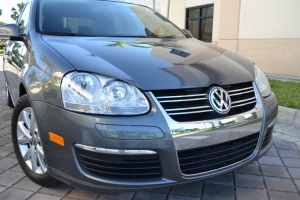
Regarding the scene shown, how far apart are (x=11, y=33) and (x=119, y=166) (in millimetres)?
1763

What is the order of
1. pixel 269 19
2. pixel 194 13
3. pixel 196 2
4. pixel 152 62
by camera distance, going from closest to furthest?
pixel 152 62 → pixel 269 19 → pixel 196 2 → pixel 194 13

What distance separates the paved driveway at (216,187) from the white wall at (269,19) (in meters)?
5.79

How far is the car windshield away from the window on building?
312 inches

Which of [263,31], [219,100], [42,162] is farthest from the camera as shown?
[263,31]

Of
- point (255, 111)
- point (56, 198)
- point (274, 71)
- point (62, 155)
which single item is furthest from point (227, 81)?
point (274, 71)

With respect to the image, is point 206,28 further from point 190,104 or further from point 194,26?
point 190,104

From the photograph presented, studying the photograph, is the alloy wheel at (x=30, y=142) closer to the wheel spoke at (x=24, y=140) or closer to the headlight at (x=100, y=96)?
the wheel spoke at (x=24, y=140)

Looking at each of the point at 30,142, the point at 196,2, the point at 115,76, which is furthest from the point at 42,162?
the point at 196,2

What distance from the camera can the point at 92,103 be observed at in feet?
5.57

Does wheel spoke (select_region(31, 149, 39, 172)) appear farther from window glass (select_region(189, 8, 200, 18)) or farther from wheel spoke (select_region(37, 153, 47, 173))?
window glass (select_region(189, 8, 200, 18))

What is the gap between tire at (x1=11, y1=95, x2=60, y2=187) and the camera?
2.14 metres

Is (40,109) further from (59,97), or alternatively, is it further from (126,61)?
(126,61)

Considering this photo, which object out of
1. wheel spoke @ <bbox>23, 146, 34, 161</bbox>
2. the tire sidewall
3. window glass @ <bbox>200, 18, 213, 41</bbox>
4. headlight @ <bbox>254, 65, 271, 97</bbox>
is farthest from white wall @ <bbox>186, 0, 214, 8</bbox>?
wheel spoke @ <bbox>23, 146, 34, 161</bbox>

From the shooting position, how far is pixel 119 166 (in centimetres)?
171
